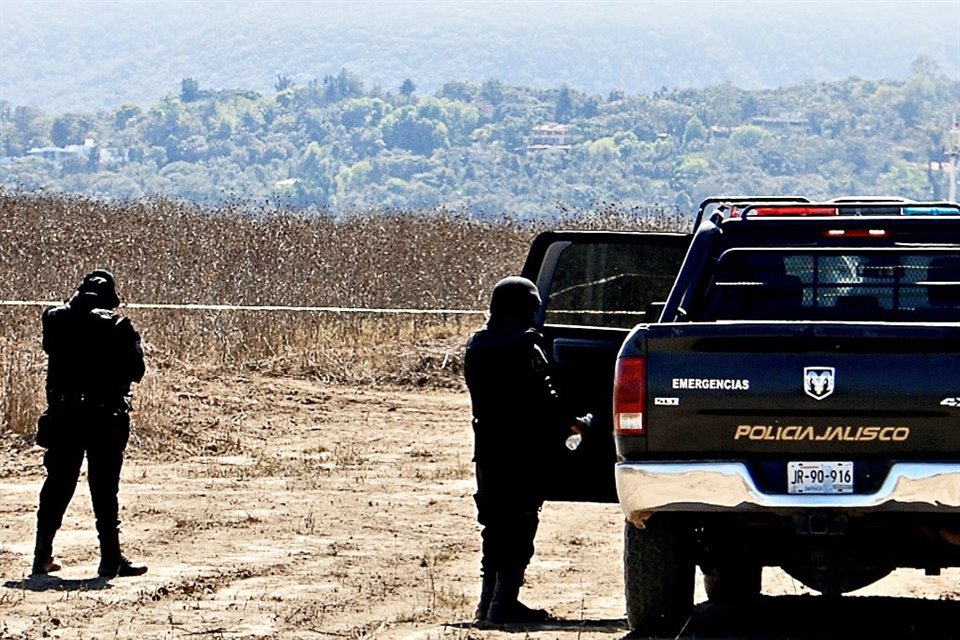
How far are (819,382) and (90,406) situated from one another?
4.82 metres

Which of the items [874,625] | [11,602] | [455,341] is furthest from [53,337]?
[455,341]

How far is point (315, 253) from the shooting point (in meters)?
33.2

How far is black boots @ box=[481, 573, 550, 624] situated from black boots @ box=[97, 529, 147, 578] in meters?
2.55

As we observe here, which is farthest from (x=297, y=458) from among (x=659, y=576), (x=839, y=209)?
(x=659, y=576)

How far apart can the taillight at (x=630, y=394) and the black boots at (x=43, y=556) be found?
4351mm

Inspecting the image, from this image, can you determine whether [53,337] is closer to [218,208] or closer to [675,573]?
[675,573]

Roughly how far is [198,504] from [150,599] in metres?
4.42

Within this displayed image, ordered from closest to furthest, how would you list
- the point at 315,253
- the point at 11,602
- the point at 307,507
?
the point at 11,602 < the point at 307,507 < the point at 315,253

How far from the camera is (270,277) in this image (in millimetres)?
30969

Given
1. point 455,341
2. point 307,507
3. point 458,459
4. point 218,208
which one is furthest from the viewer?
point 218,208

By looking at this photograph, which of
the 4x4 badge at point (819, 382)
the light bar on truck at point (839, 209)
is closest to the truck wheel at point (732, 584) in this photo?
the light bar on truck at point (839, 209)

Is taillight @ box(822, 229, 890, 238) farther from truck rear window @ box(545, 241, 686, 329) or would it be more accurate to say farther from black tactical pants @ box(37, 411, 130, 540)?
black tactical pants @ box(37, 411, 130, 540)

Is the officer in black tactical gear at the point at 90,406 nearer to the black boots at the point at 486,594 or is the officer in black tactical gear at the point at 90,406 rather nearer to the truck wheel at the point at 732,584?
the black boots at the point at 486,594

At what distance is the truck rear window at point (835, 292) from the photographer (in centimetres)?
911
